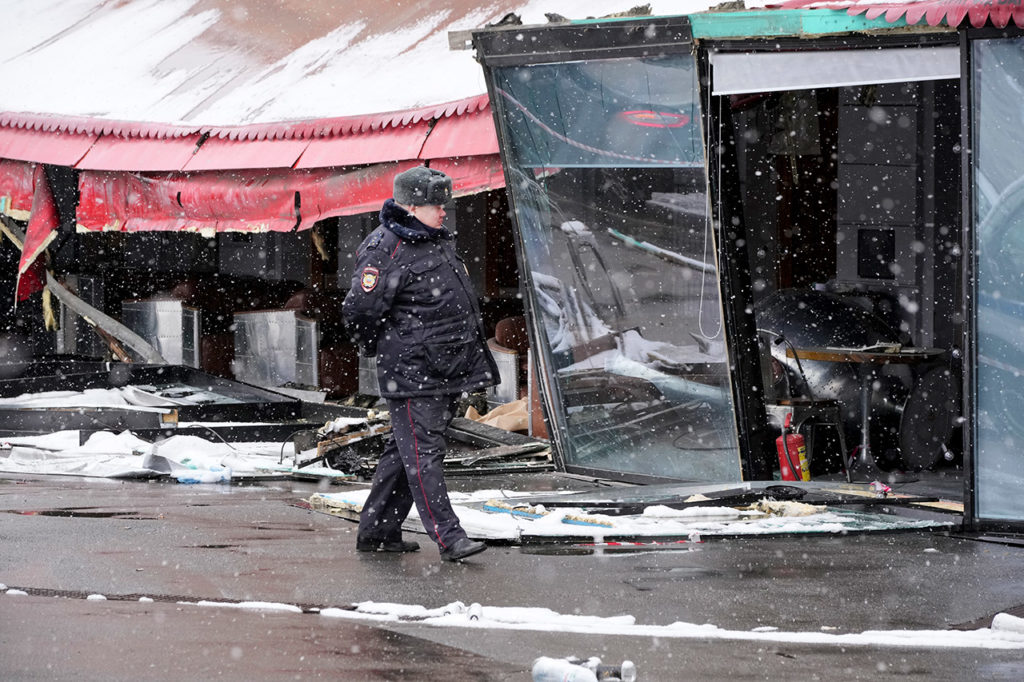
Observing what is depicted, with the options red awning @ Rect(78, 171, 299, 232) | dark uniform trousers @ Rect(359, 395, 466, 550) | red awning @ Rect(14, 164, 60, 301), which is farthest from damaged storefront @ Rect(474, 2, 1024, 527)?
red awning @ Rect(14, 164, 60, 301)

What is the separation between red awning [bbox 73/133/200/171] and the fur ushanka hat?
861cm

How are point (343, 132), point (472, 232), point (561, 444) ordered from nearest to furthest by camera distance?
point (561, 444)
point (343, 132)
point (472, 232)

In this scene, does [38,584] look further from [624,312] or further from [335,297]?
[335,297]

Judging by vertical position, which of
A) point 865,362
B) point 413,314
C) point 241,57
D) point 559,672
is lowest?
point 559,672

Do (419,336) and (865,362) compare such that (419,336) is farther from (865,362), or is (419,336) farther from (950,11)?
(865,362)

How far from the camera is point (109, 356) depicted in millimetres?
19188

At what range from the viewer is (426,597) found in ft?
20.3

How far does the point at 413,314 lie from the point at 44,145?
419 inches

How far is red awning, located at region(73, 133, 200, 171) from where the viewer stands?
15.5m

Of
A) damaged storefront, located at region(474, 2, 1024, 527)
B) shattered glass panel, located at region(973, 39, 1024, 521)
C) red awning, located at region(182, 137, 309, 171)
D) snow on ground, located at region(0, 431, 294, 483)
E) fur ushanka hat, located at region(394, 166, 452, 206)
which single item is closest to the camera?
fur ushanka hat, located at region(394, 166, 452, 206)

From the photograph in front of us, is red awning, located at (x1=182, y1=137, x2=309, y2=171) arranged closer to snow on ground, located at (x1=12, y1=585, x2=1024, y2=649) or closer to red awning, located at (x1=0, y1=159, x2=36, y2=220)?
red awning, located at (x1=0, y1=159, x2=36, y2=220)

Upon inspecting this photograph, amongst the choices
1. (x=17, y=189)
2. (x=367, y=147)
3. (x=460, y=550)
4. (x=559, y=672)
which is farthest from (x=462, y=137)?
(x=559, y=672)

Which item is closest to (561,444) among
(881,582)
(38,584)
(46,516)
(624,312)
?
(624,312)

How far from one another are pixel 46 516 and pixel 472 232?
362 inches
